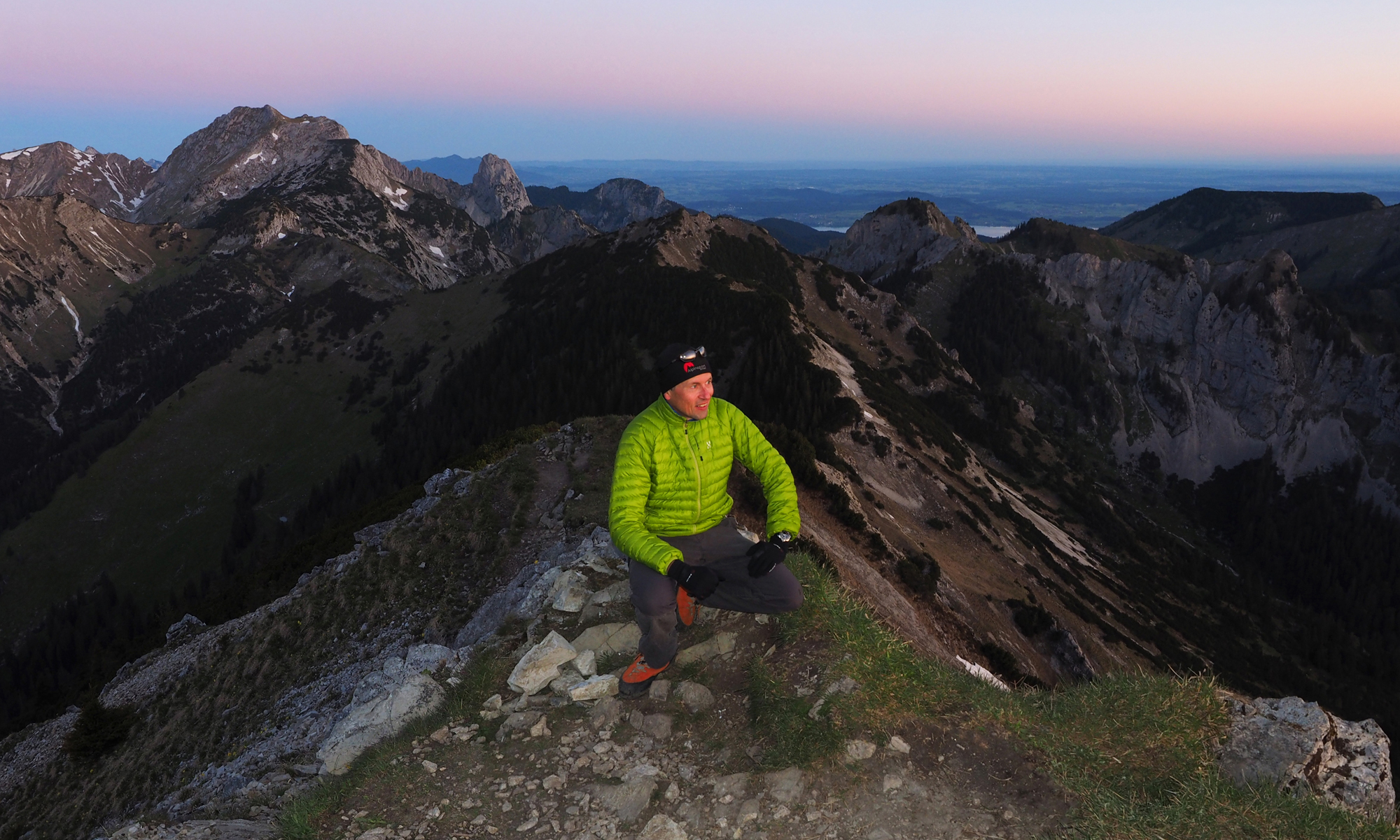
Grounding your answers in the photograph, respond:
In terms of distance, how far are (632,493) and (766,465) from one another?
236 centimetres

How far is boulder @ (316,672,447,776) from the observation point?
10047 millimetres

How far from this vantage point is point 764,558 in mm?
9234

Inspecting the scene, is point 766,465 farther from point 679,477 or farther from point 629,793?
point 629,793

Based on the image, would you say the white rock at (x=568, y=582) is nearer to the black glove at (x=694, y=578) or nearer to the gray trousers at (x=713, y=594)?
the gray trousers at (x=713, y=594)

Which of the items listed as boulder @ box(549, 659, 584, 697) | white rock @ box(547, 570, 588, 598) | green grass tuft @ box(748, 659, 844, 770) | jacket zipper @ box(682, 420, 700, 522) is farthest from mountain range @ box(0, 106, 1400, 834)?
green grass tuft @ box(748, 659, 844, 770)

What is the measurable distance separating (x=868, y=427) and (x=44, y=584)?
13638 centimetres

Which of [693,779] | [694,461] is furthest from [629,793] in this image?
[694,461]

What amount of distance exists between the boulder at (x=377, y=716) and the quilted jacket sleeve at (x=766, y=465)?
6.35 m

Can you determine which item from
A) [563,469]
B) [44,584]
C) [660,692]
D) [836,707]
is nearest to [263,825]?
[660,692]

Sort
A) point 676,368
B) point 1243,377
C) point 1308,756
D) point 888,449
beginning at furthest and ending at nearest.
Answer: point 1243,377
point 888,449
point 676,368
point 1308,756

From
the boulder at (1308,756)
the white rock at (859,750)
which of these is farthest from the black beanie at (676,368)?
the boulder at (1308,756)

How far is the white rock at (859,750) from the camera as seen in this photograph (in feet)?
26.2

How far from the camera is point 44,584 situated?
108 metres

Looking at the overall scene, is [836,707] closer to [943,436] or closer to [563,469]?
[563,469]
